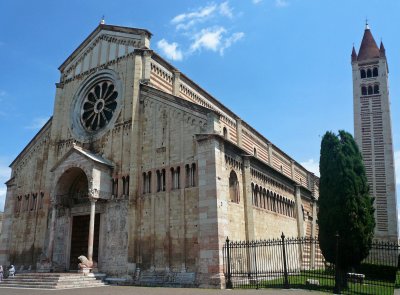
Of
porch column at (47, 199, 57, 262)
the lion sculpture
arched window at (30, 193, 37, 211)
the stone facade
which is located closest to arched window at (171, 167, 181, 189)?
the stone facade

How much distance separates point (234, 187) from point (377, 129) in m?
34.3

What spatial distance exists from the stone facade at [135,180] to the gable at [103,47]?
81 millimetres

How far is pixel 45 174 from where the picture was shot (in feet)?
89.0

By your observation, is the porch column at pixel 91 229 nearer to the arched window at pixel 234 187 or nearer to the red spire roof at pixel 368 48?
the arched window at pixel 234 187

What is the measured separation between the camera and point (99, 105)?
2573 centimetres

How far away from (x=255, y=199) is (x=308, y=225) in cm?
1378

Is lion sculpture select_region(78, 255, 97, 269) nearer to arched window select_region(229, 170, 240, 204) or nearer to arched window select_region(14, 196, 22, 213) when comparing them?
arched window select_region(229, 170, 240, 204)

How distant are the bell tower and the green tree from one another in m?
29.0

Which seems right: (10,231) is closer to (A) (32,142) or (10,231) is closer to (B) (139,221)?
(A) (32,142)

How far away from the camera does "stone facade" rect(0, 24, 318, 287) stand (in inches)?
759

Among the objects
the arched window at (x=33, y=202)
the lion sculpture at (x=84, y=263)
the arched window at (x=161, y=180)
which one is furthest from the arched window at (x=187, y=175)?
the arched window at (x=33, y=202)

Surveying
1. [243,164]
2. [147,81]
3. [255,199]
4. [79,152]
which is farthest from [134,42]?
[255,199]

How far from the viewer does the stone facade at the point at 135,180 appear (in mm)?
19281

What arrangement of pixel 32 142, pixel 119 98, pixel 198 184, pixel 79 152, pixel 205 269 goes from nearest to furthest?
pixel 205 269
pixel 198 184
pixel 79 152
pixel 119 98
pixel 32 142
